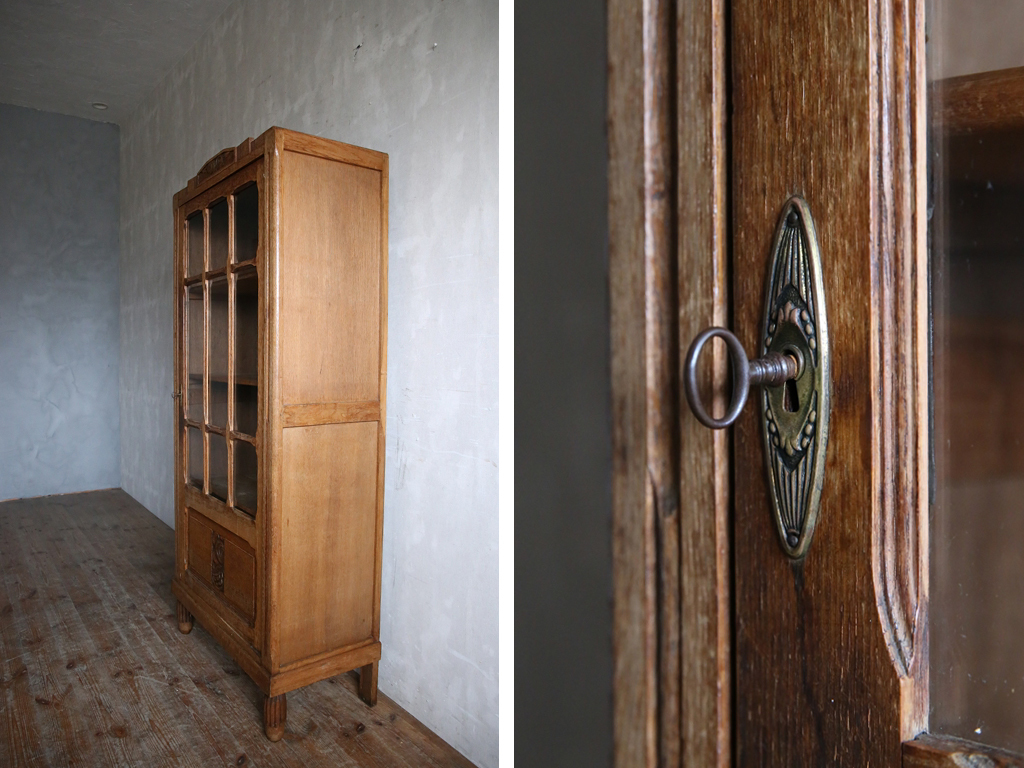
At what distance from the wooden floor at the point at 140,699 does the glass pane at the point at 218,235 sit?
1.29m

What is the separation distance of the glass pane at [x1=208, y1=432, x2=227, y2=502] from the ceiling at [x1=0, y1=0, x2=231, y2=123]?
2054 millimetres

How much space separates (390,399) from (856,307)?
1.64 metres

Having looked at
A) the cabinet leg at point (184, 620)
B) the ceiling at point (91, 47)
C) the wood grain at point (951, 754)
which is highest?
the ceiling at point (91, 47)

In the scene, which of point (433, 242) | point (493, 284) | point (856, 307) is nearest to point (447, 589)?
point (493, 284)

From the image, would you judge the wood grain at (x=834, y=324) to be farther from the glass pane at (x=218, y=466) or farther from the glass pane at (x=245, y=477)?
the glass pane at (x=218, y=466)

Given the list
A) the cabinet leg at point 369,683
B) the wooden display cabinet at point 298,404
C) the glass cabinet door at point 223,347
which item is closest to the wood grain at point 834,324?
the wooden display cabinet at point 298,404

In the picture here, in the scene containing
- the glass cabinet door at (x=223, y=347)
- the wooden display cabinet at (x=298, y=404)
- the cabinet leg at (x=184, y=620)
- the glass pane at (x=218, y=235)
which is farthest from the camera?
the cabinet leg at (x=184, y=620)

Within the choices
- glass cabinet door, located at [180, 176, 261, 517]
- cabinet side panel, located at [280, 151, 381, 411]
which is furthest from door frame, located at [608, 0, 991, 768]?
glass cabinet door, located at [180, 176, 261, 517]

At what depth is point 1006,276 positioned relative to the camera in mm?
252

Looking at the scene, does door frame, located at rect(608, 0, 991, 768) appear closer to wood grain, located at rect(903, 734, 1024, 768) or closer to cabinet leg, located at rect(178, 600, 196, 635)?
wood grain, located at rect(903, 734, 1024, 768)

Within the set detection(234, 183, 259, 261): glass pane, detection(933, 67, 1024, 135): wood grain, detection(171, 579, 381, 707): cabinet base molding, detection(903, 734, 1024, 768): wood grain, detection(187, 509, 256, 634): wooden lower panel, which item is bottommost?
detection(171, 579, 381, 707): cabinet base molding

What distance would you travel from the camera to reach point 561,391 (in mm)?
420

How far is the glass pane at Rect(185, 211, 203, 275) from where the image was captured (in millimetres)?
2068

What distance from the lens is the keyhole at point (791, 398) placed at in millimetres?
302
